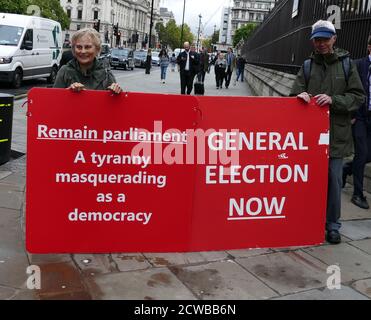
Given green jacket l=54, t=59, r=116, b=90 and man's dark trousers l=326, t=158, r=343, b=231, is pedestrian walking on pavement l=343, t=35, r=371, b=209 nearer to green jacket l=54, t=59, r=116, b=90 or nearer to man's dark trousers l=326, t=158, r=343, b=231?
man's dark trousers l=326, t=158, r=343, b=231

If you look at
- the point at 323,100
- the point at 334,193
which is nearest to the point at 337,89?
the point at 323,100

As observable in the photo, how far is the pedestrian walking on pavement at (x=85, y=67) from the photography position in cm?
407

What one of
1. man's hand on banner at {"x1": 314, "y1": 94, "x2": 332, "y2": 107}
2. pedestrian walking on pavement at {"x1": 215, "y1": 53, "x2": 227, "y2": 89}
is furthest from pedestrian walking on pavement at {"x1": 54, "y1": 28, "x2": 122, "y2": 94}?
pedestrian walking on pavement at {"x1": 215, "y1": 53, "x2": 227, "y2": 89}

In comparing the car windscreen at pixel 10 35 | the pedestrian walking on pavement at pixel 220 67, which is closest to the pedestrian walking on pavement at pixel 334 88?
the car windscreen at pixel 10 35

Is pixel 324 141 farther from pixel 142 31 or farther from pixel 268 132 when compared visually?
pixel 142 31

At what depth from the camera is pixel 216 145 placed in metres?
4.01

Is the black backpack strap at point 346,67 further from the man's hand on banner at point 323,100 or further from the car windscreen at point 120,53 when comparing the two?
the car windscreen at point 120,53

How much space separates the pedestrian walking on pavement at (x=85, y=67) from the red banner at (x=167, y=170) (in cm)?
39

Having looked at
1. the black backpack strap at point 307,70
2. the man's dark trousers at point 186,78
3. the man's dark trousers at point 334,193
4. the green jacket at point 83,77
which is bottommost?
the man's dark trousers at point 334,193

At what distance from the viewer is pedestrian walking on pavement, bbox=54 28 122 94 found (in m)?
4.07

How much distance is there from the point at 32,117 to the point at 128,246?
1175 millimetres

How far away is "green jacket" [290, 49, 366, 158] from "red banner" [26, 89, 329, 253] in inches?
10.7
